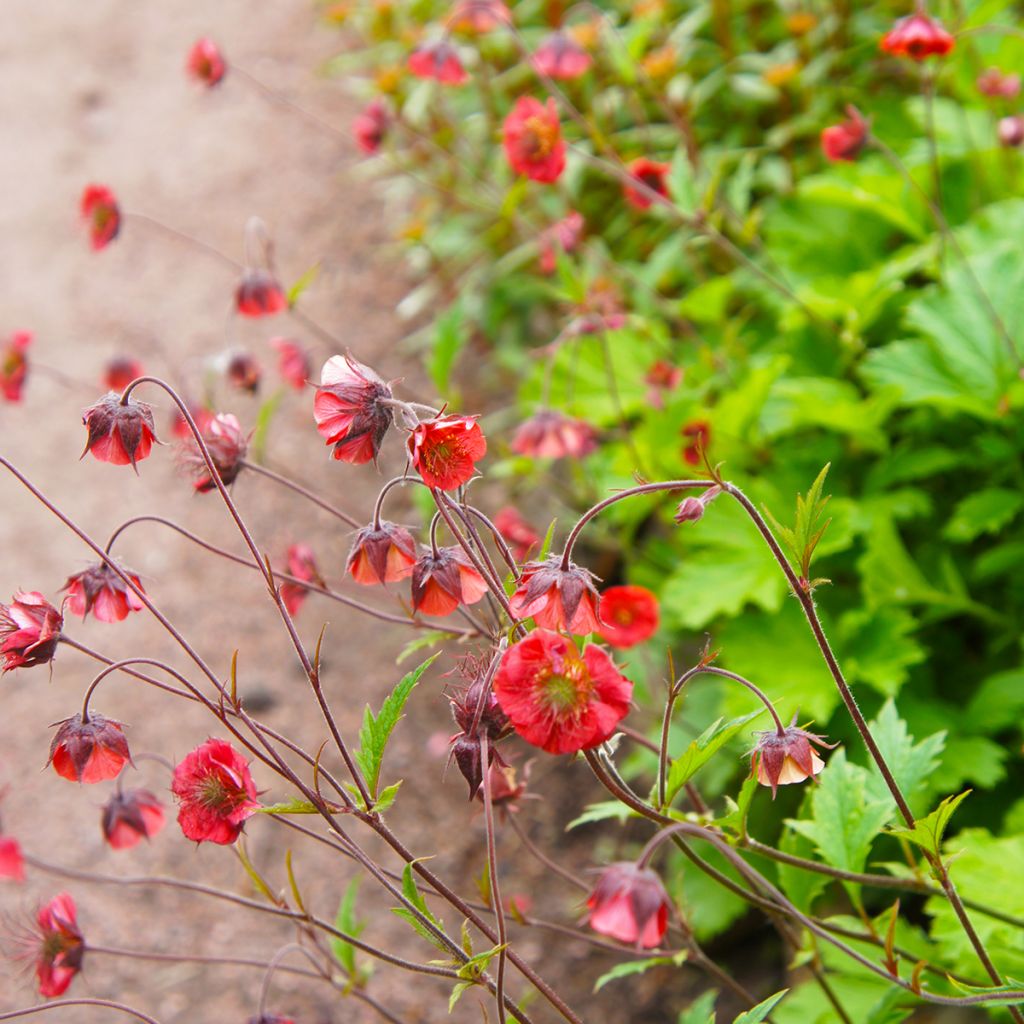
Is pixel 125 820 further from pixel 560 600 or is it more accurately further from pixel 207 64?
pixel 207 64

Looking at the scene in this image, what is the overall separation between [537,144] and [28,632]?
4.96 ft

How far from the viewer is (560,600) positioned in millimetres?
1195

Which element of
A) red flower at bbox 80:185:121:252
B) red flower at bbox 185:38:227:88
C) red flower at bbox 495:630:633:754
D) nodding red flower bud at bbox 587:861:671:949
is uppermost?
red flower at bbox 185:38:227:88

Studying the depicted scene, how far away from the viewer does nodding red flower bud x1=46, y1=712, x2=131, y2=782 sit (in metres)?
1.34

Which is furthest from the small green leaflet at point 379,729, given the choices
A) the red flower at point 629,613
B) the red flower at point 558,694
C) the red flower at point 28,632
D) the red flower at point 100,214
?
the red flower at point 100,214

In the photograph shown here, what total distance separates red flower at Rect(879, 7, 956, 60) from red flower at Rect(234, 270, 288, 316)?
140 cm

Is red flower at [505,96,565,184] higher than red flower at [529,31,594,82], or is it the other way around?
red flower at [529,31,594,82]

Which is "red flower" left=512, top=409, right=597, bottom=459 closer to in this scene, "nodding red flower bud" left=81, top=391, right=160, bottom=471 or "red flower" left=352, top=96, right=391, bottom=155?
"nodding red flower bud" left=81, top=391, right=160, bottom=471

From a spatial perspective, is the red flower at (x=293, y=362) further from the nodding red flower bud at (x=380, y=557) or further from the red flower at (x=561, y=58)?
the nodding red flower bud at (x=380, y=557)

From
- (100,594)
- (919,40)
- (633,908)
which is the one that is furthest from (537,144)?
(633,908)

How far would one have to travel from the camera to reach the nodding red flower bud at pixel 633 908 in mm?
1039

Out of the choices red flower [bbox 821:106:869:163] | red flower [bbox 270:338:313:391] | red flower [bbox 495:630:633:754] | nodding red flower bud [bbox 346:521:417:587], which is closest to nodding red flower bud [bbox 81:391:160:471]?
nodding red flower bud [bbox 346:521:417:587]

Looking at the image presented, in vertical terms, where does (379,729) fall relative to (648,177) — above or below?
below

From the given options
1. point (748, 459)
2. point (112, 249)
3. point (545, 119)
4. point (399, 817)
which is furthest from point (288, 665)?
point (112, 249)
